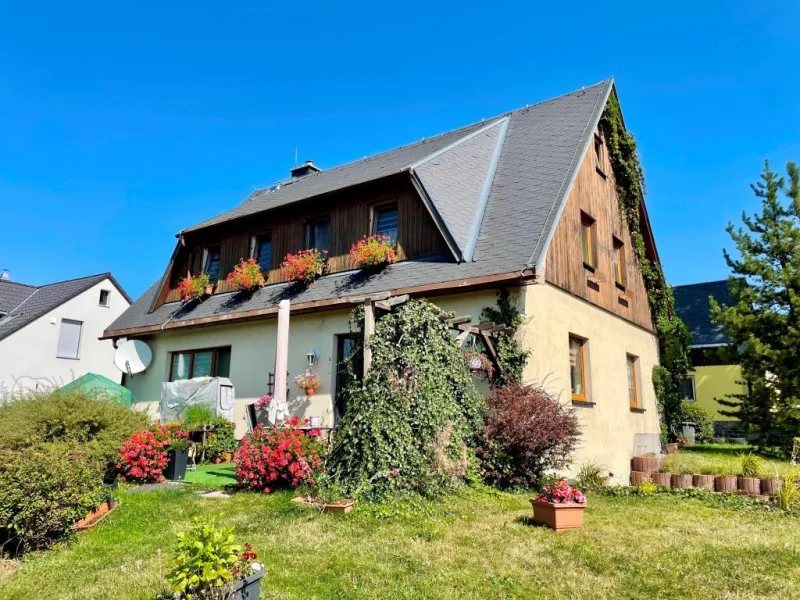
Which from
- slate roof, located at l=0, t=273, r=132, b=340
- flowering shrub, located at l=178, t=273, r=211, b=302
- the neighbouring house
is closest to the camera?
flowering shrub, located at l=178, t=273, r=211, b=302

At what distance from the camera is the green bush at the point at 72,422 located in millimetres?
8453

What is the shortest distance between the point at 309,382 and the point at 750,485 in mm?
7936

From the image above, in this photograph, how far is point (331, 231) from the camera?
12773 mm

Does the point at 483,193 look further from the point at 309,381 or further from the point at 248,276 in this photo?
the point at 248,276

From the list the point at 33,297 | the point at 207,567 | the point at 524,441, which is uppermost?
the point at 33,297

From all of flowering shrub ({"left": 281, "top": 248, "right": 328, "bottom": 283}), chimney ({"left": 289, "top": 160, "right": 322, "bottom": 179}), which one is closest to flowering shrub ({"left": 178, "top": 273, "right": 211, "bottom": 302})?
flowering shrub ({"left": 281, "top": 248, "right": 328, "bottom": 283})

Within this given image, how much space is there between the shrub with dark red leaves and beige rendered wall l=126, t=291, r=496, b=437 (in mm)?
2093

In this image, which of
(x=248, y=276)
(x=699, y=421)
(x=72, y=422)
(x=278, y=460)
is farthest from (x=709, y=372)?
(x=72, y=422)

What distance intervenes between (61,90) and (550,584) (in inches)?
619

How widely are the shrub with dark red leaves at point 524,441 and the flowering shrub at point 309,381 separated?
4.27m

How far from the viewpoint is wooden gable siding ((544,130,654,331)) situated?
1088 cm

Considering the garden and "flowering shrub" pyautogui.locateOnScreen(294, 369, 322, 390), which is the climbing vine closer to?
the garden

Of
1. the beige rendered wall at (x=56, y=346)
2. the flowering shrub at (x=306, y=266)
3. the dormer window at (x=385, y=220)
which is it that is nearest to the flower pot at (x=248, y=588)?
the dormer window at (x=385, y=220)

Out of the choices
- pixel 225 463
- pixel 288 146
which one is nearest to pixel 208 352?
pixel 225 463
